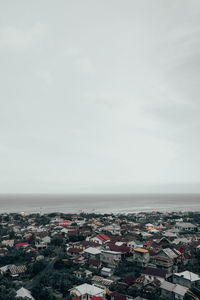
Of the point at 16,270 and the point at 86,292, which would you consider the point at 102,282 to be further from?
the point at 16,270

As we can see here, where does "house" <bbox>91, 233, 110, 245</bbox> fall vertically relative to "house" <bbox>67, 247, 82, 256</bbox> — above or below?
above

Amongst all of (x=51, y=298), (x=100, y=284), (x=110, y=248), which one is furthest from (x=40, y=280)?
(x=110, y=248)

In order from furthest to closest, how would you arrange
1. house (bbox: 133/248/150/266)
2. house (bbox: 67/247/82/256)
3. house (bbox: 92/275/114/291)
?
1. house (bbox: 67/247/82/256)
2. house (bbox: 133/248/150/266)
3. house (bbox: 92/275/114/291)

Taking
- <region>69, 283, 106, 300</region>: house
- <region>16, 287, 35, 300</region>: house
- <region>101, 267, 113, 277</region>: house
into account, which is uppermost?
<region>16, 287, 35, 300</region>: house

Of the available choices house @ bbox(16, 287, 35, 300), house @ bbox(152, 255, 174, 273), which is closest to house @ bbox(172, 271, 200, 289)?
house @ bbox(152, 255, 174, 273)

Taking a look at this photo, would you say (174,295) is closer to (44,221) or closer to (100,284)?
(100,284)

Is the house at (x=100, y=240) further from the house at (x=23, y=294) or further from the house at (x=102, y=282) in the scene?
the house at (x=23, y=294)

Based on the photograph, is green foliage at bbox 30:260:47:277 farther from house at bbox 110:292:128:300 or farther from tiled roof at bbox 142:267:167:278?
tiled roof at bbox 142:267:167:278

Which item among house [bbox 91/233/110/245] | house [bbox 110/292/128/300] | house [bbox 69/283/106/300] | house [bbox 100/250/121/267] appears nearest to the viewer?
house [bbox 110/292/128/300]
